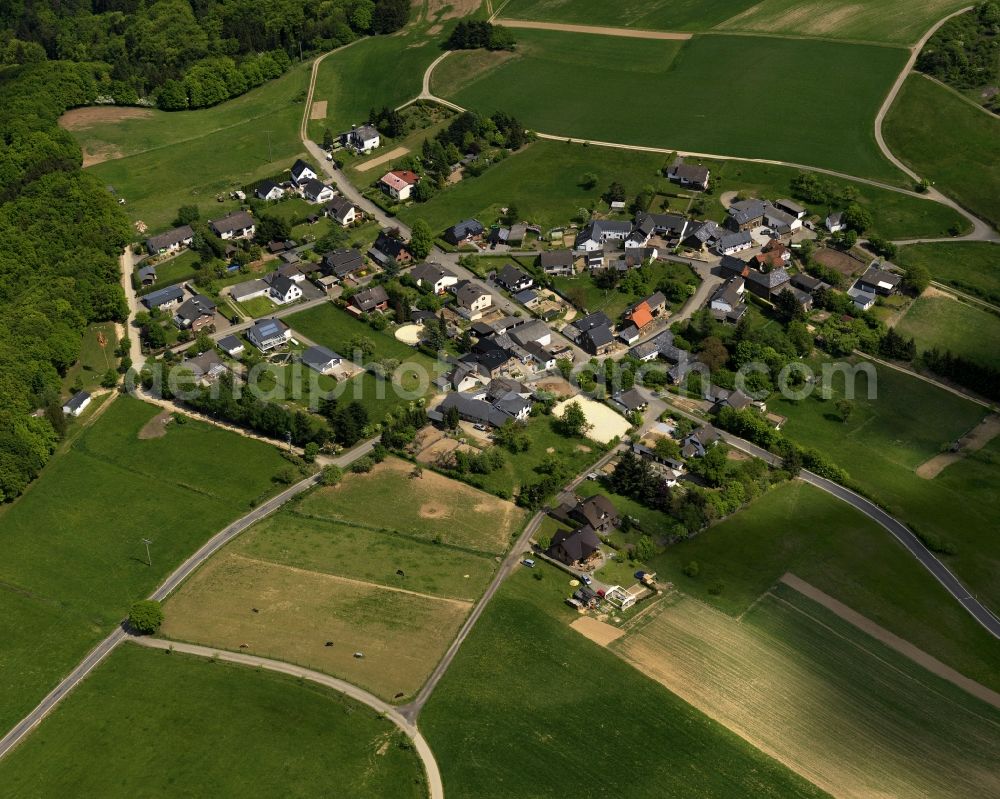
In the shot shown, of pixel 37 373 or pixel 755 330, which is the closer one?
pixel 37 373

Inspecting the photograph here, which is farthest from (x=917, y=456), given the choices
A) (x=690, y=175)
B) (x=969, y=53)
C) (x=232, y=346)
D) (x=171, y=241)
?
(x=969, y=53)

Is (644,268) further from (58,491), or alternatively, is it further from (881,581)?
(58,491)

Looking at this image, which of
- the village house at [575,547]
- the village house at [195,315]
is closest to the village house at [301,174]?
the village house at [195,315]

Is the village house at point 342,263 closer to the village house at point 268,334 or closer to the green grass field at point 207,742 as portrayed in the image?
the village house at point 268,334

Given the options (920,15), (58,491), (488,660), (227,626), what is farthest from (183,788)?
(920,15)

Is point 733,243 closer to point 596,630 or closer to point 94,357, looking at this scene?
point 596,630

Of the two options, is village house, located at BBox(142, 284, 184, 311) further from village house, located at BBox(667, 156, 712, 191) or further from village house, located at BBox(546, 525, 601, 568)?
village house, located at BBox(667, 156, 712, 191)
